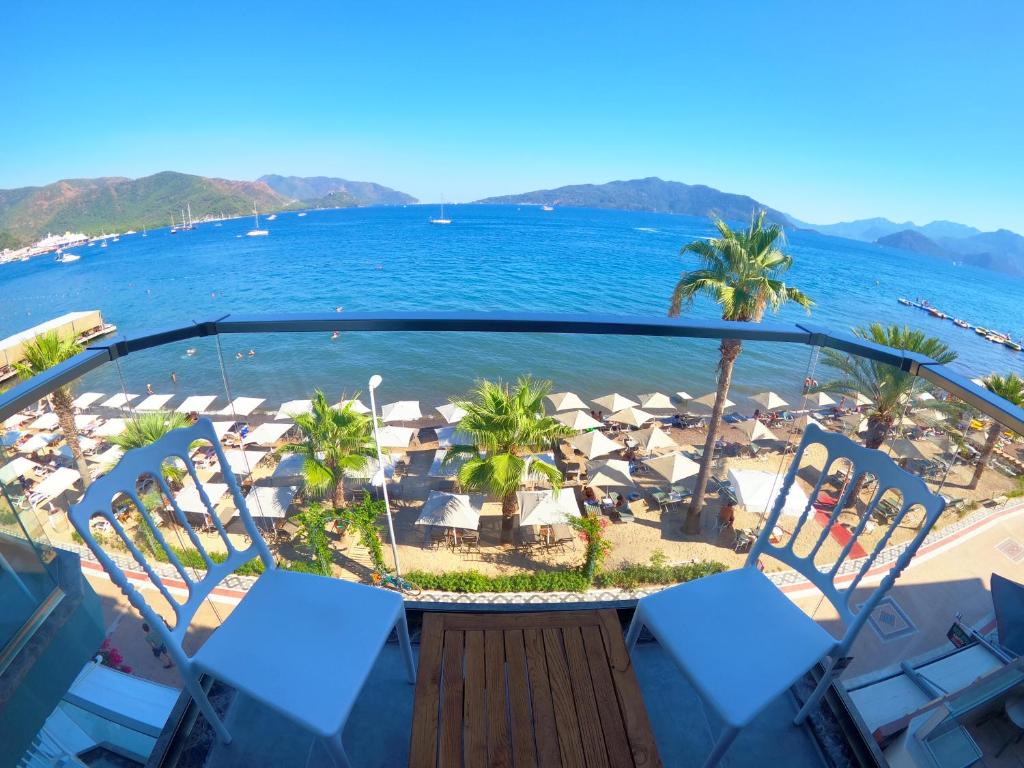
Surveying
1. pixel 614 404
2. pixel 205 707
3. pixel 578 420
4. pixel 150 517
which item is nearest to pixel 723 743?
pixel 205 707

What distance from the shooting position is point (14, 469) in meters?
1.98

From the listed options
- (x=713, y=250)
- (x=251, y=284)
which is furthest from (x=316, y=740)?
(x=251, y=284)

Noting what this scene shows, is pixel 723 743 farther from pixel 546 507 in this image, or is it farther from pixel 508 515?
pixel 546 507

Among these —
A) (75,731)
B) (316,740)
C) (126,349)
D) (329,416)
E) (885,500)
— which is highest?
(126,349)

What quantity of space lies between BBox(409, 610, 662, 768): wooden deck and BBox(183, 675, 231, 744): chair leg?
2.66ft

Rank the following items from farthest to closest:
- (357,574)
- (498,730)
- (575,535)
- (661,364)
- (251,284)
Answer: (251,284), (661,364), (575,535), (357,574), (498,730)

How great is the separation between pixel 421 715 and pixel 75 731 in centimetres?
333

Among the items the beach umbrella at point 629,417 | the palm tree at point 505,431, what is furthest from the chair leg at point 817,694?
the beach umbrella at point 629,417

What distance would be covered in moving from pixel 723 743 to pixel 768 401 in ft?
54.4

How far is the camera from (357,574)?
10008 millimetres

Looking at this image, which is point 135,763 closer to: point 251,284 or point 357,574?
point 357,574

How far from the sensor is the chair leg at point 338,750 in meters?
1.46

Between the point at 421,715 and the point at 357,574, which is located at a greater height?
the point at 421,715

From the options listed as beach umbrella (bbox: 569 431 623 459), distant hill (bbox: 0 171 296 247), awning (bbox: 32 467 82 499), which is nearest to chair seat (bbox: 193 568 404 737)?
awning (bbox: 32 467 82 499)
